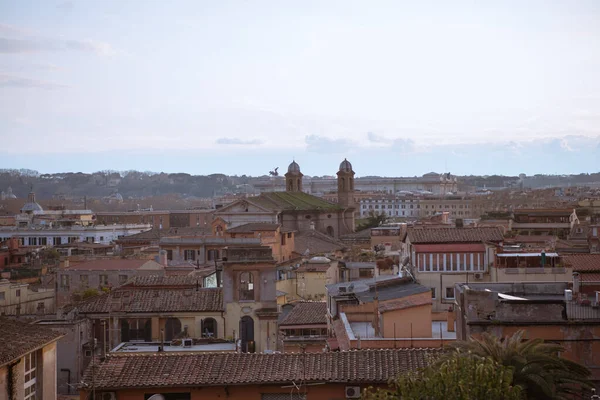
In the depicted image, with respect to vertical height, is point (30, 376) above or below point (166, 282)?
below

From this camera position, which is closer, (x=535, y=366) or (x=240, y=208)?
(x=535, y=366)

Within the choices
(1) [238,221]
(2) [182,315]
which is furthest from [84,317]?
(1) [238,221]

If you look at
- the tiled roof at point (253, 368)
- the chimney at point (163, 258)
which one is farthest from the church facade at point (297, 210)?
the tiled roof at point (253, 368)

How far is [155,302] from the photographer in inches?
1023

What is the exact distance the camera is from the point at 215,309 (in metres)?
25.9

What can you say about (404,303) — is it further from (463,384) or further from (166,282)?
(166,282)

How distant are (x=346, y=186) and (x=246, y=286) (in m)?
66.2

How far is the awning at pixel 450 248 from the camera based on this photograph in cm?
2884

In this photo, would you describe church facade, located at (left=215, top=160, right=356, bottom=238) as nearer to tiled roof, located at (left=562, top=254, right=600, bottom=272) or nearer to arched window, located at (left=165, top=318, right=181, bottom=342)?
tiled roof, located at (left=562, top=254, right=600, bottom=272)

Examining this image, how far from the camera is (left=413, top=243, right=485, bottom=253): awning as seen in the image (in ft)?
94.6

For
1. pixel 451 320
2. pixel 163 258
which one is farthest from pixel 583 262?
pixel 163 258

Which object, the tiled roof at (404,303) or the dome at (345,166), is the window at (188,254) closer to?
the tiled roof at (404,303)

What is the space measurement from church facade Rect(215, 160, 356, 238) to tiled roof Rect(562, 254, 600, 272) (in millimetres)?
36322

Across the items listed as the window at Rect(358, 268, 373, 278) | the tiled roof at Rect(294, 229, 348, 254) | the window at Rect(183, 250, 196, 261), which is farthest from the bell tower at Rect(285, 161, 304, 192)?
the window at Rect(358, 268, 373, 278)
